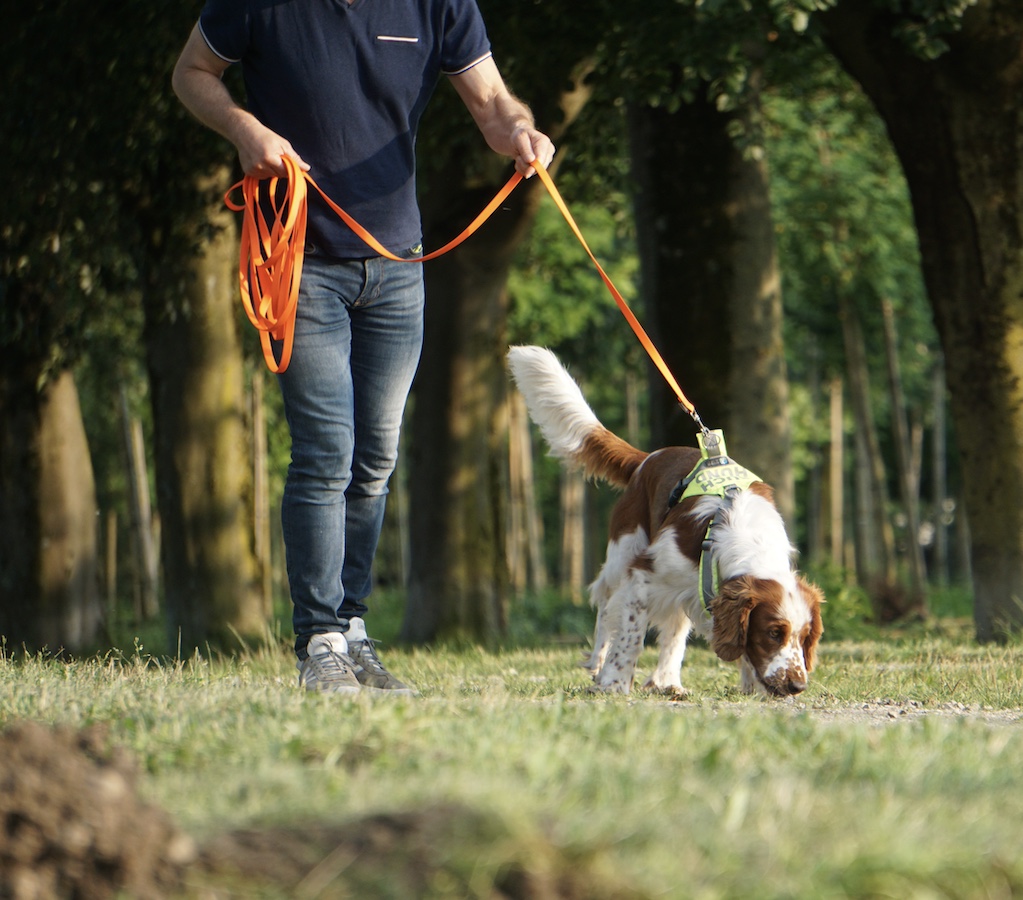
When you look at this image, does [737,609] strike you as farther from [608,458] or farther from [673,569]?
Answer: [608,458]

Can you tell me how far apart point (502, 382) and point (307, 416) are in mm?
7641

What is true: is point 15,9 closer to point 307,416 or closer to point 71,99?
point 71,99

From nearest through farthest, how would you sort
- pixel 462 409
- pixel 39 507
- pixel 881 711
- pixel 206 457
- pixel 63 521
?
pixel 881 711 < pixel 206 457 < pixel 39 507 < pixel 63 521 < pixel 462 409

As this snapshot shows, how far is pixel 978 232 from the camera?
28.3 feet

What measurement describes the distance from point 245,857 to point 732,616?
10.3 feet

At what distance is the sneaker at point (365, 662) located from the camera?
4.93 m

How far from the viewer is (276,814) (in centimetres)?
257

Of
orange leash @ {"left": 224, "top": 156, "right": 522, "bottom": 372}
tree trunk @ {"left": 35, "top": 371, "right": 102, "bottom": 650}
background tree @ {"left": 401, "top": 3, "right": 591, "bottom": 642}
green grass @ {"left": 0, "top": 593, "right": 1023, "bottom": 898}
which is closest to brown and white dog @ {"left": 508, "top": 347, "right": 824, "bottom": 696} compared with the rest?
green grass @ {"left": 0, "top": 593, "right": 1023, "bottom": 898}

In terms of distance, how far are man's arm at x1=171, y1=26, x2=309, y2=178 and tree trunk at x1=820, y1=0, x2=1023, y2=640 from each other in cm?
510

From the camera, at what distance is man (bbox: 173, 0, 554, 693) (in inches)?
183

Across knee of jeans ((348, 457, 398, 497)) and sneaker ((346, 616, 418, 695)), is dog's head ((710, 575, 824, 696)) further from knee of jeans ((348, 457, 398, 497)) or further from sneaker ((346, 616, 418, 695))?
knee of jeans ((348, 457, 398, 497))

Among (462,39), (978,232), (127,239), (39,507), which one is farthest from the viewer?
(39,507)

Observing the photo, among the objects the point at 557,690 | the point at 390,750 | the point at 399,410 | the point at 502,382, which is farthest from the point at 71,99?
the point at 390,750

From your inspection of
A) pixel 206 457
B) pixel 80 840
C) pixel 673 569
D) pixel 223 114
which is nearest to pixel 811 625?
pixel 673 569
